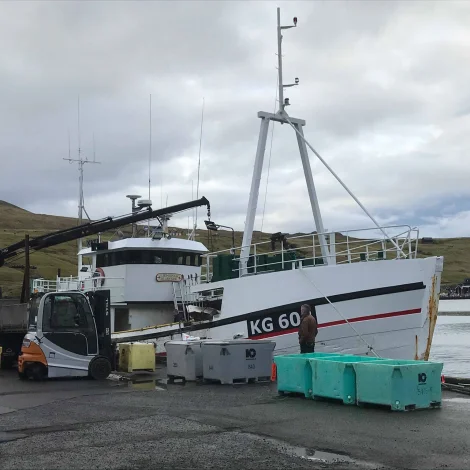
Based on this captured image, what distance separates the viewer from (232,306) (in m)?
16.5

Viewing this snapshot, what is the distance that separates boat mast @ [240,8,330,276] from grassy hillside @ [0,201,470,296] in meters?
53.4

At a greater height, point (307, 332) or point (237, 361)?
point (307, 332)

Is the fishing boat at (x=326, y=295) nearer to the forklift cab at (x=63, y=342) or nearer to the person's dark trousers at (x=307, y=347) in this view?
the person's dark trousers at (x=307, y=347)

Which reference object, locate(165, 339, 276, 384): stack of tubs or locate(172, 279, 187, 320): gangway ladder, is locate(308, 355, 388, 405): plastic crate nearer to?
locate(165, 339, 276, 384): stack of tubs

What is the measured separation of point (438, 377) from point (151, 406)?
178 inches

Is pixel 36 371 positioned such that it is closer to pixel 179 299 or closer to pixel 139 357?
pixel 139 357

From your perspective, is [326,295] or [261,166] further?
[261,166]

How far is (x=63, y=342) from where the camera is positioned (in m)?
15.2

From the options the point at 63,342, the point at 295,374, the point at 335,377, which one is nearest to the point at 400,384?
the point at 335,377

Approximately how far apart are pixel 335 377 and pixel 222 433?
2871mm

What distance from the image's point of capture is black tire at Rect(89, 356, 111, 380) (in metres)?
15.1

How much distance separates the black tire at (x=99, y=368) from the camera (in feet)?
49.6

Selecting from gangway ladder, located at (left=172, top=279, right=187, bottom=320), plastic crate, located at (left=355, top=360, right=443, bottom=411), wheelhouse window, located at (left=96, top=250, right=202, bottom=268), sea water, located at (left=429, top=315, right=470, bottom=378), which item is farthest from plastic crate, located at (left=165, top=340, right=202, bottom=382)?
sea water, located at (left=429, top=315, right=470, bottom=378)

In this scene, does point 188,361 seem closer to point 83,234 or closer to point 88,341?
point 88,341
